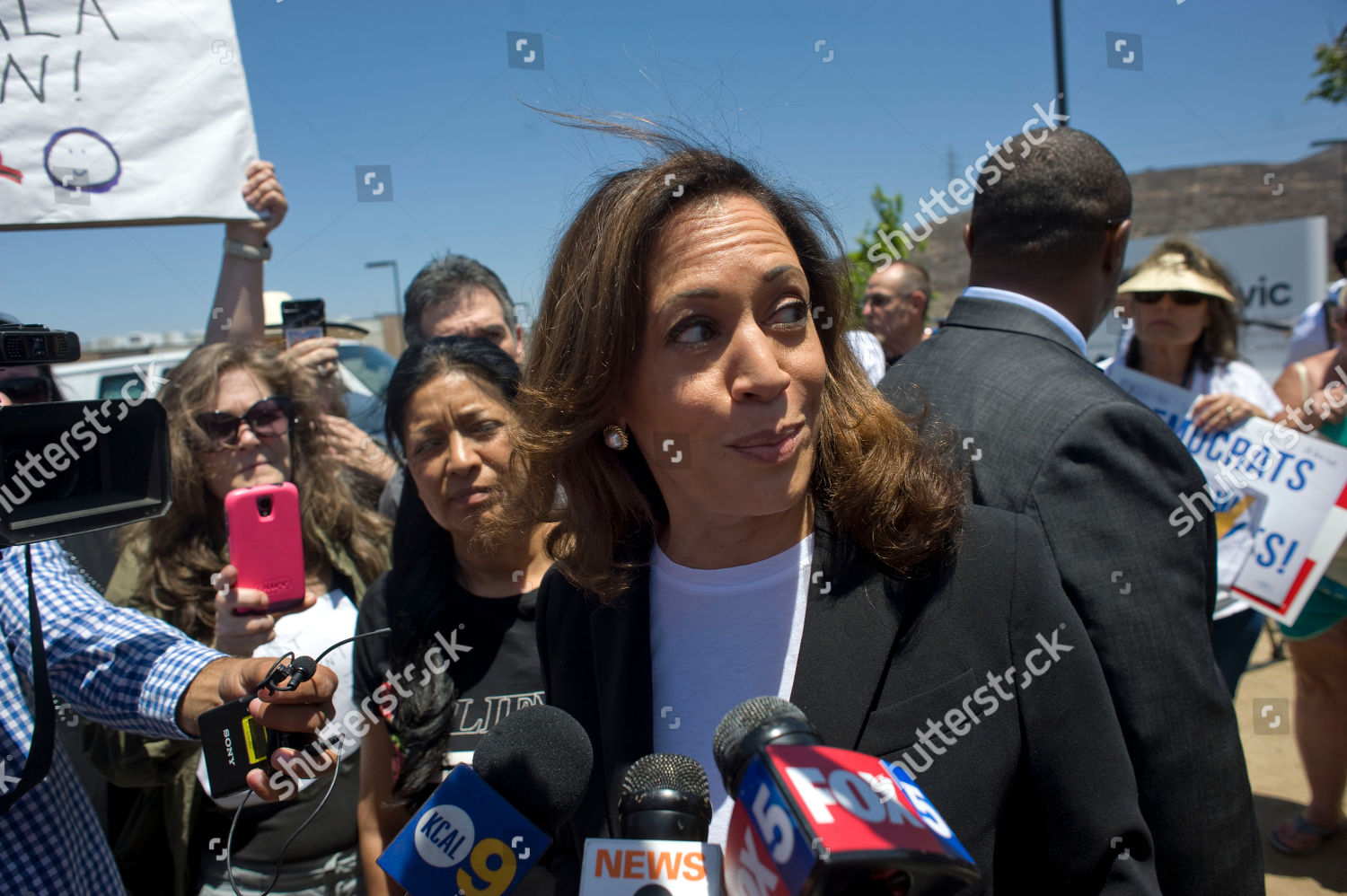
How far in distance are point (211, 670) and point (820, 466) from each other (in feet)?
4.56

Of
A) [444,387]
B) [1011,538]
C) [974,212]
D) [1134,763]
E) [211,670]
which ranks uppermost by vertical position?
[974,212]

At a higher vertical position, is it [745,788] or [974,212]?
[974,212]

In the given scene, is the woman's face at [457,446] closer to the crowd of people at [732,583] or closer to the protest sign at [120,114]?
the crowd of people at [732,583]

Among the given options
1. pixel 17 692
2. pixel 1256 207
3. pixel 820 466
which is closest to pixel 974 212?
pixel 820 466

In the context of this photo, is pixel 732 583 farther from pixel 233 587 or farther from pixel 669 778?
pixel 233 587

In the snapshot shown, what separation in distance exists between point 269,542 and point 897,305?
5088 millimetres

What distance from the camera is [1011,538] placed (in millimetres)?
1482

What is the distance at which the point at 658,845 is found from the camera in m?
1.00

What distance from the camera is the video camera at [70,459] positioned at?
135 cm

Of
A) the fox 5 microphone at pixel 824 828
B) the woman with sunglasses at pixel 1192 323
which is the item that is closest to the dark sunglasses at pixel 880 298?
the woman with sunglasses at pixel 1192 323

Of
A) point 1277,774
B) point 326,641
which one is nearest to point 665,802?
point 326,641

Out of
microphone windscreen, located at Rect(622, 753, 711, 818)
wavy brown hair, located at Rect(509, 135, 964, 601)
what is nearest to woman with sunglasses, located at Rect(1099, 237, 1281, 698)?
wavy brown hair, located at Rect(509, 135, 964, 601)

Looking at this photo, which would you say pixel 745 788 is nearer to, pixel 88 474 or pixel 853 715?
→ pixel 853 715

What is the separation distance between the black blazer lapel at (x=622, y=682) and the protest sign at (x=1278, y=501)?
2.47m
